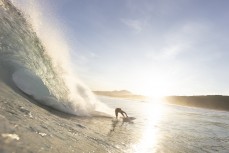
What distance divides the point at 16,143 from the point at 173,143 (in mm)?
9147

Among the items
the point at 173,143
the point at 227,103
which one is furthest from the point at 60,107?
the point at 227,103

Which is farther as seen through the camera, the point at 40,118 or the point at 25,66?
the point at 25,66

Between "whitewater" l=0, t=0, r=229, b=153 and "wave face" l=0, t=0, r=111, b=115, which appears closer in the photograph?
"whitewater" l=0, t=0, r=229, b=153

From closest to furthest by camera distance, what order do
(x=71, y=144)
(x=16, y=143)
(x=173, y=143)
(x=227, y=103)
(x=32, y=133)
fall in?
(x=16, y=143) < (x=32, y=133) < (x=71, y=144) < (x=173, y=143) < (x=227, y=103)

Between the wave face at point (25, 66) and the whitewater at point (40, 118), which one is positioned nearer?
the whitewater at point (40, 118)

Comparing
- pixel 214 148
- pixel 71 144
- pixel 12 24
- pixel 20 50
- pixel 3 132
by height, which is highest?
pixel 12 24

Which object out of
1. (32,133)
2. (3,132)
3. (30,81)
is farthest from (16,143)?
(30,81)

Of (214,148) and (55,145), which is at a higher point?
(55,145)

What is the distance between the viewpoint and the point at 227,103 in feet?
237

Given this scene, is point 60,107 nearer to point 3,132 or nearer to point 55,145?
point 55,145

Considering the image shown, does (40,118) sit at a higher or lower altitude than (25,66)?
lower

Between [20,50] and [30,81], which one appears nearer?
[30,81]

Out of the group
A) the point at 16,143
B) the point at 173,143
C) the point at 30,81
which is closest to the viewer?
the point at 16,143

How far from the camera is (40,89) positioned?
1230 centimetres
